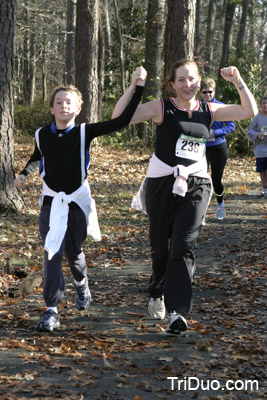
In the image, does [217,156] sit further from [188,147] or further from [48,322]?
[48,322]

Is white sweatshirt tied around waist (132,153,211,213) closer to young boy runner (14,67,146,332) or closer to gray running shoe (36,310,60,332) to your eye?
young boy runner (14,67,146,332)

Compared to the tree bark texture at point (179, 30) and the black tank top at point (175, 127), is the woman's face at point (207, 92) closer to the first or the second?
the black tank top at point (175, 127)

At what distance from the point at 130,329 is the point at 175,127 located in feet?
6.06

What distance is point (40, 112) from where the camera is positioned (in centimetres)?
2325

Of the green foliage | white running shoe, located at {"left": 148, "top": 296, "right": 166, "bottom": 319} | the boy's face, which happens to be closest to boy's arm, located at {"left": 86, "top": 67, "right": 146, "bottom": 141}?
the boy's face

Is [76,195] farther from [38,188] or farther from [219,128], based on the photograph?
[38,188]

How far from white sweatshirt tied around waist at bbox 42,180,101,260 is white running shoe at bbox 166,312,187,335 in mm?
1085

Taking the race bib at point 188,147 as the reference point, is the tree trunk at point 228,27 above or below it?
above

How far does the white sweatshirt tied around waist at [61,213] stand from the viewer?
5.08 meters

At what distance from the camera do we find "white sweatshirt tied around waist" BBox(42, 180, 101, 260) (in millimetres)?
5082

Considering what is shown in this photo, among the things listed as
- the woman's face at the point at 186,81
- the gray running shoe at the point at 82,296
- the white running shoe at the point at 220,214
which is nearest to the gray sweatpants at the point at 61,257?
the gray running shoe at the point at 82,296

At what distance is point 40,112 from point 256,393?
794 inches

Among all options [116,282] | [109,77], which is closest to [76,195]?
[116,282]

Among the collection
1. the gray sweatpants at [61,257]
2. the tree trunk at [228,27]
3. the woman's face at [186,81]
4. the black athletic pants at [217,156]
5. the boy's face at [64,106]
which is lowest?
the gray sweatpants at [61,257]
